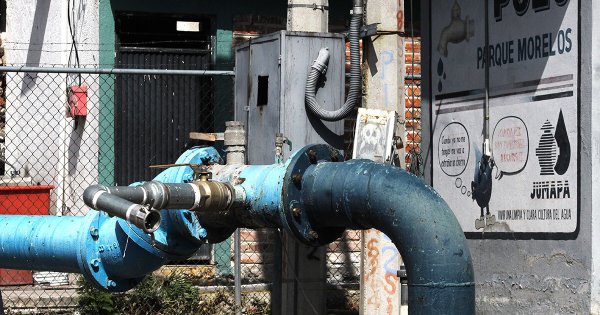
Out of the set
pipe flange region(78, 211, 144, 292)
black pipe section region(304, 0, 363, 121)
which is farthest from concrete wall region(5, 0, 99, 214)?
pipe flange region(78, 211, 144, 292)

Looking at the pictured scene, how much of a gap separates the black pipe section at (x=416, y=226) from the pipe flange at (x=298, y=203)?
0.80 feet

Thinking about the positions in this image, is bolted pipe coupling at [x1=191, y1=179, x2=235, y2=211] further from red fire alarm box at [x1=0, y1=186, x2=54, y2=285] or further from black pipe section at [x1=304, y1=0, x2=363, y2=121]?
red fire alarm box at [x1=0, y1=186, x2=54, y2=285]

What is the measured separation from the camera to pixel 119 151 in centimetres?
1123

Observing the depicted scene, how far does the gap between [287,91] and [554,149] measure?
270 cm

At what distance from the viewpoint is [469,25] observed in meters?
8.41

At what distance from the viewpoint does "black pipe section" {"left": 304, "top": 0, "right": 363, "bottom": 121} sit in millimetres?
8906

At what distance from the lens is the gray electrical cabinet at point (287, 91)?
9.26 m

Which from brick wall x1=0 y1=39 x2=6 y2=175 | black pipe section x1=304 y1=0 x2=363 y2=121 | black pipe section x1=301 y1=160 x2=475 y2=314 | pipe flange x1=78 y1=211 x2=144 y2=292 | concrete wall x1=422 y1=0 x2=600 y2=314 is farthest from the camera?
brick wall x1=0 y1=39 x2=6 y2=175

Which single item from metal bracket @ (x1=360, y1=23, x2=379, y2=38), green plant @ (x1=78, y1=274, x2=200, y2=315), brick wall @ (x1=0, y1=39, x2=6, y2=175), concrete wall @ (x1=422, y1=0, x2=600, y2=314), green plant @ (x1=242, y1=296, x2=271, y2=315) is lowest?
green plant @ (x1=242, y1=296, x2=271, y2=315)

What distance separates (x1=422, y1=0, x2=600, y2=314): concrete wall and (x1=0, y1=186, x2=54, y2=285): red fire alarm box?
423 centimetres

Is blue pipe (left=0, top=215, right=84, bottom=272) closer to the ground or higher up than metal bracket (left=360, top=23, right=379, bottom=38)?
closer to the ground

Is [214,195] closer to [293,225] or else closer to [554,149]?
[293,225]

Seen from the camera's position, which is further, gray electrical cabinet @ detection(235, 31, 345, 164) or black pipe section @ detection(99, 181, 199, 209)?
gray electrical cabinet @ detection(235, 31, 345, 164)

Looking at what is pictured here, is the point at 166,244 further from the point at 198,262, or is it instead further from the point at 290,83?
the point at 198,262
